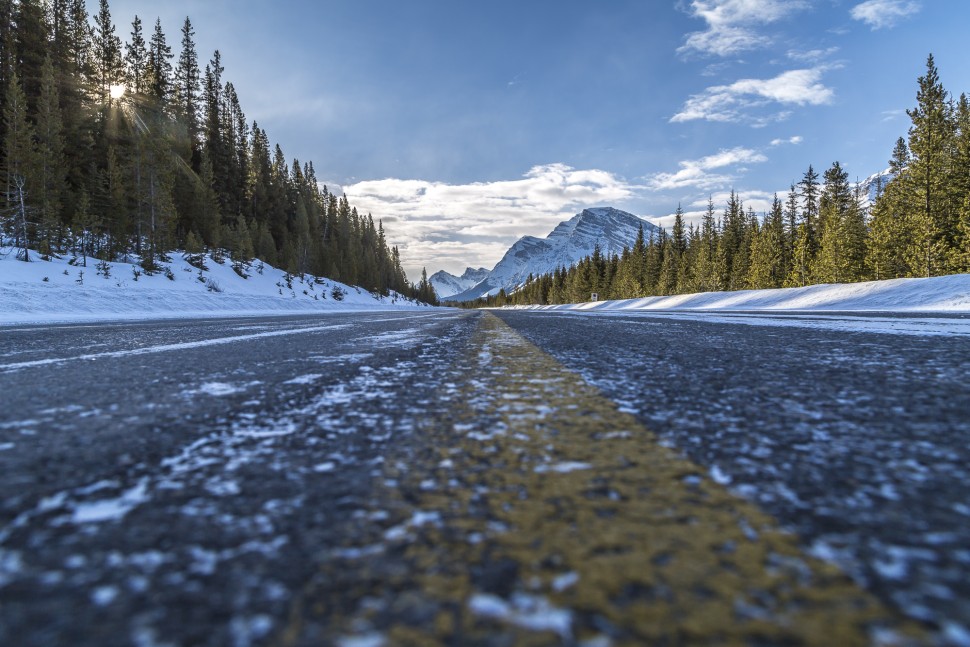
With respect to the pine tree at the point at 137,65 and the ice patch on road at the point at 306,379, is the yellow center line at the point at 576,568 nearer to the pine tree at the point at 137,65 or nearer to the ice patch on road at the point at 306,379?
the ice patch on road at the point at 306,379

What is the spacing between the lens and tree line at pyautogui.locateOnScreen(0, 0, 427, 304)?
26.9m

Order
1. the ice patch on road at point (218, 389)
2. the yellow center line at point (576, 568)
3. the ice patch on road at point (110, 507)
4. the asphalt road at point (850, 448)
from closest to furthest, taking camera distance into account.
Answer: the yellow center line at point (576, 568) → the asphalt road at point (850, 448) → the ice patch on road at point (110, 507) → the ice patch on road at point (218, 389)

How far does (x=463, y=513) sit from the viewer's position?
707 millimetres

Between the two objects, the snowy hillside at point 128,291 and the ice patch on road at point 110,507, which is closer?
the ice patch on road at point 110,507

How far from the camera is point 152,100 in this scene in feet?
157

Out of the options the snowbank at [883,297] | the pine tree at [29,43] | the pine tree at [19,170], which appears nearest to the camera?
the snowbank at [883,297]

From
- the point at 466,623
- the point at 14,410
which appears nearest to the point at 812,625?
the point at 466,623

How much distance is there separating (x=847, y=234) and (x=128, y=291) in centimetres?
4947

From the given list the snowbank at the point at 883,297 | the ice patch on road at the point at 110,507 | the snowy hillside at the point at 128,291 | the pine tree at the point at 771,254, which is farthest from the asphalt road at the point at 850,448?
the pine tree at the point at 771,254

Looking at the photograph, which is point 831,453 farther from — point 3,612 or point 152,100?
point 152,100

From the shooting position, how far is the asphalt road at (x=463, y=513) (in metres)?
0.47

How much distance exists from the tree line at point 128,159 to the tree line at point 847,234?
48181mm

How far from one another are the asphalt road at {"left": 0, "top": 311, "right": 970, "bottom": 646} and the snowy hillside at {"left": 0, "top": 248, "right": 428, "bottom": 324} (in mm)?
10793

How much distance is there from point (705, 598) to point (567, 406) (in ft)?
3.28
